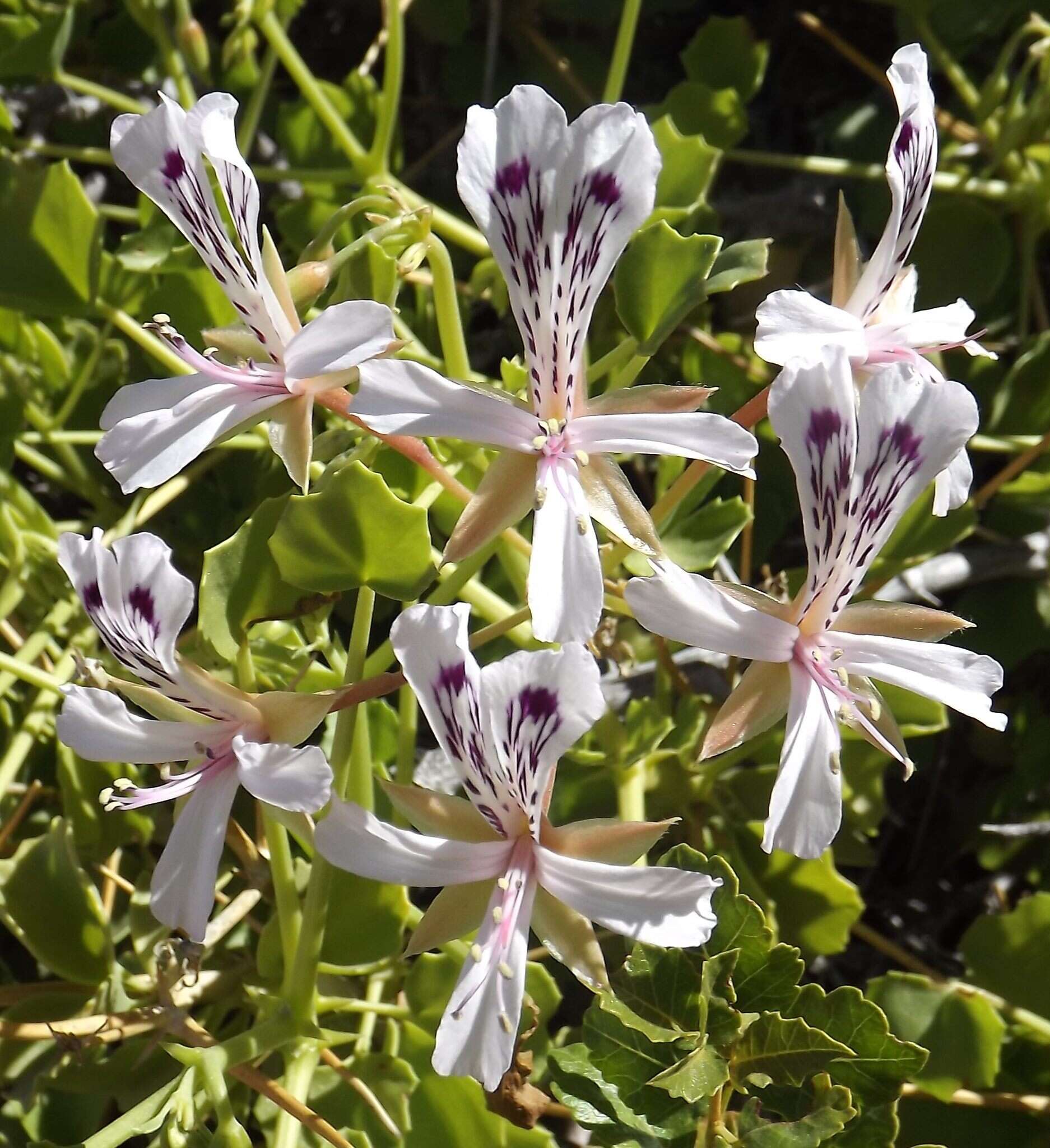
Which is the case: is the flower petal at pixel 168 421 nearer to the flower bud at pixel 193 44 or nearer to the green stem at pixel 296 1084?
the green stem at pixel 296 1084

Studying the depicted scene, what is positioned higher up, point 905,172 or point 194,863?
point 905,172

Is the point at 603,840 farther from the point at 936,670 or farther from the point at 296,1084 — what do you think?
the point at 296,1084

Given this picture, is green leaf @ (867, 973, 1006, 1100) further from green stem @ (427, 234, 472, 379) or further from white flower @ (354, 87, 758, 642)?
green stem @ (427, 234, 472, 379)

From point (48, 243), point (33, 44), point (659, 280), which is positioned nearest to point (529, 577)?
point (659, 280)

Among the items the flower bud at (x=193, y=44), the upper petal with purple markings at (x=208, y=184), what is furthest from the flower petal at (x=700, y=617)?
the flower bud at (x=193, y=44)

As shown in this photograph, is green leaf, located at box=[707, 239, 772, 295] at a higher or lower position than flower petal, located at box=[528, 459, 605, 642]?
higher

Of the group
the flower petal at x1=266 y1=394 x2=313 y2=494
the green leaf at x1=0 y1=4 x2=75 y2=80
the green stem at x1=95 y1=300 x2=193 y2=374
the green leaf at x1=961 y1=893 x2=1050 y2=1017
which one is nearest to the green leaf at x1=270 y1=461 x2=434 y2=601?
the flower petal at x1=266 y1=394 x2=313 y2=494

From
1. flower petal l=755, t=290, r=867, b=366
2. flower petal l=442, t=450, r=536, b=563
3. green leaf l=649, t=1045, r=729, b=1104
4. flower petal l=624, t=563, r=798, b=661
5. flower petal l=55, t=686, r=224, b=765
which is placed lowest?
green leaf l=649, t=1045, r=729, b=1104
